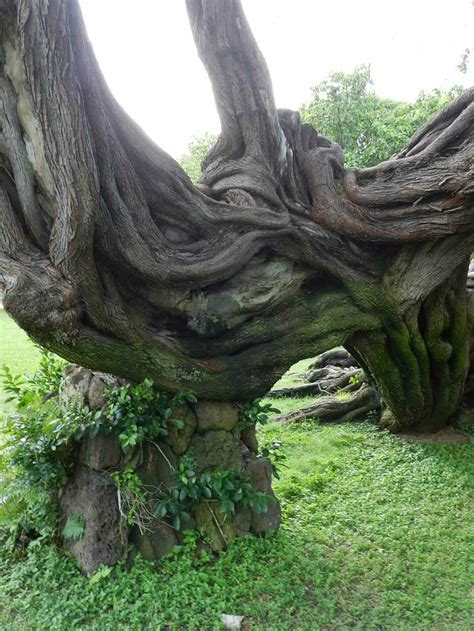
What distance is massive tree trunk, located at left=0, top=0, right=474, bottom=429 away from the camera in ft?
11.1

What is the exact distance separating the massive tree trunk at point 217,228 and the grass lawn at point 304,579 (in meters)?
1.35

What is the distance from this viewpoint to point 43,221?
3693 millimetres

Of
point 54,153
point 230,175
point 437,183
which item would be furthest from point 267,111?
point 54,153

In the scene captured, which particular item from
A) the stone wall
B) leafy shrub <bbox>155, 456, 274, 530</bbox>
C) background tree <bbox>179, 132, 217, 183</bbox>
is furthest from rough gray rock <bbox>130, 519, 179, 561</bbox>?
background tree <bbox>179, 132, 217, 183</bbox>

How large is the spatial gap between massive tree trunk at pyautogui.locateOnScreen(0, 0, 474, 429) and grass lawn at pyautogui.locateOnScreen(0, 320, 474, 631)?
1.35 m

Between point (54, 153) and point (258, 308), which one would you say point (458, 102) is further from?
point (54, 153)

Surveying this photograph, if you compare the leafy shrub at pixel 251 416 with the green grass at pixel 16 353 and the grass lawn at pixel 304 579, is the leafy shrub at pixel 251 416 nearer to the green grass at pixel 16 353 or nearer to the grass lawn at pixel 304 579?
the grass lawn at pixel 304 579

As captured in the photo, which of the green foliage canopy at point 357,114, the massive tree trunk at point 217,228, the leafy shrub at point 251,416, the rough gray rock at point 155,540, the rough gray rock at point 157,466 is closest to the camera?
the massive tree trunk at point 217,228

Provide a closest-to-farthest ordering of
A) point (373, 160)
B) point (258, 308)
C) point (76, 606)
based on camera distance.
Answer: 1. point (76, 606)
2. point (258, 308)
3. point (373, 160)

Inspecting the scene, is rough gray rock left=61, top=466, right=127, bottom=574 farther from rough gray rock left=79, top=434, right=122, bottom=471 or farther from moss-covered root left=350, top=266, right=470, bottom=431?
moss-covered root left=350, top=266, right=470, bottom=431

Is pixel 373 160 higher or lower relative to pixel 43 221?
higher

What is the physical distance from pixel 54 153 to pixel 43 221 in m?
0.54

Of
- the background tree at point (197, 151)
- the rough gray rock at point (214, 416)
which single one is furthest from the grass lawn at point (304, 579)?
the background tree at point (197, 151)

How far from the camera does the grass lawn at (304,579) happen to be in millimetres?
3594
